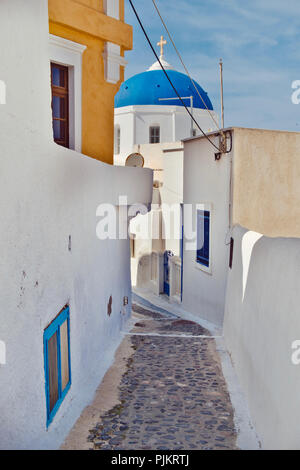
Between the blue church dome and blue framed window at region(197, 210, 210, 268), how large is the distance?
15.8m

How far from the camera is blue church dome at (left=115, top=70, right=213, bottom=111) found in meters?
26.3

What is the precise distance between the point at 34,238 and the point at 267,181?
685cm

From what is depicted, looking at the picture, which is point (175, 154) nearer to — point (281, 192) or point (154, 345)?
point (281, 192)

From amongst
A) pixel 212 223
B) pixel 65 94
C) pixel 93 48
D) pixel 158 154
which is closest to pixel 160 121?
pixel 158 154

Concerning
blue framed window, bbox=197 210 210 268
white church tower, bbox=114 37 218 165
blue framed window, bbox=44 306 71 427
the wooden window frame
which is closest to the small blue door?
blue framed window, bbox=197 210 210 268

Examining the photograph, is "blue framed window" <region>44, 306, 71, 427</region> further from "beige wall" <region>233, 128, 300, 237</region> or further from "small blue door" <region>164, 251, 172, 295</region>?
Result: "small blue door" <region>164, 251, 172, 295</region>

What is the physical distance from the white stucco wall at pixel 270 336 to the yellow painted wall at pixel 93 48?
322 cm

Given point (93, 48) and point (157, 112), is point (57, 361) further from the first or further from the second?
point (157, 112)

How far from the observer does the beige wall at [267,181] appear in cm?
972

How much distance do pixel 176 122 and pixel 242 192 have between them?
17.4m

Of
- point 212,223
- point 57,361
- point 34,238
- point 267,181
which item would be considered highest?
point 267,181

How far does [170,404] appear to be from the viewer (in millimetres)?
5727

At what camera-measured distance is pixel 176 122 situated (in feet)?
86.7

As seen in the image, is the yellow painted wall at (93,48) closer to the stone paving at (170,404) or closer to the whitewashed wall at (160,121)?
the stone paving at (170,404)
